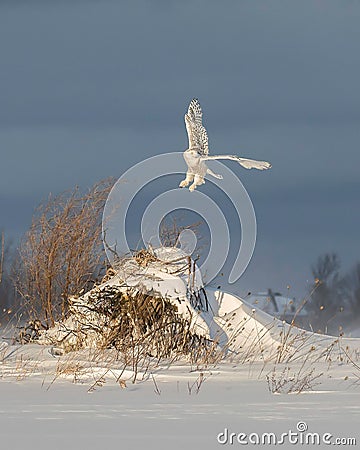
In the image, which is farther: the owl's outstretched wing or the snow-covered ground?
the owl's outstretched wing

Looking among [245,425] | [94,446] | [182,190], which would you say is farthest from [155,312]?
[94,446]

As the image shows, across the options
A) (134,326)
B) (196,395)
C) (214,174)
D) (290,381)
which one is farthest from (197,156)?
(196,395)

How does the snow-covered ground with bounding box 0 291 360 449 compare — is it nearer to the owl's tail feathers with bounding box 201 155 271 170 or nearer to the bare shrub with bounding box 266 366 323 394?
the bare shrub with bounding box 266 366 323 394

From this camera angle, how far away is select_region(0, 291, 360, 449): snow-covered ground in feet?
25.4

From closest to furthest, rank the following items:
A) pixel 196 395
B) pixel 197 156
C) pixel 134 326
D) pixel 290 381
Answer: pixel 196 395 → pixel 290 381 → pixel 134 326 → pixel 197 156

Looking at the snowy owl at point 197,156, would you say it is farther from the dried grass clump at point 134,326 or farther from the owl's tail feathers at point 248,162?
the dried grass clump at point 134,326

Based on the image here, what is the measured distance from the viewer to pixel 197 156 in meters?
13.9

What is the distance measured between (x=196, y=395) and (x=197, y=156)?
15.1ft

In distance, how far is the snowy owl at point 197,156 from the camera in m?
13.8

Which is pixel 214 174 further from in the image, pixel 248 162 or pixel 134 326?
pixel 134 326

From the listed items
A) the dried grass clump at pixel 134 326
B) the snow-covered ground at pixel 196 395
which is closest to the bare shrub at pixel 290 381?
the snow-covered ground at pixel 196 395

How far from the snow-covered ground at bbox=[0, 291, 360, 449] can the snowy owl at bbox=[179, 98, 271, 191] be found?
1539 mm

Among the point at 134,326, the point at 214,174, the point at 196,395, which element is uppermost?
the point at 214,174

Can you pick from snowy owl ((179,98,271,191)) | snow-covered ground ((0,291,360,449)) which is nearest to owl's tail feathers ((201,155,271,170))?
snowy owl ((179,98,271,191))
